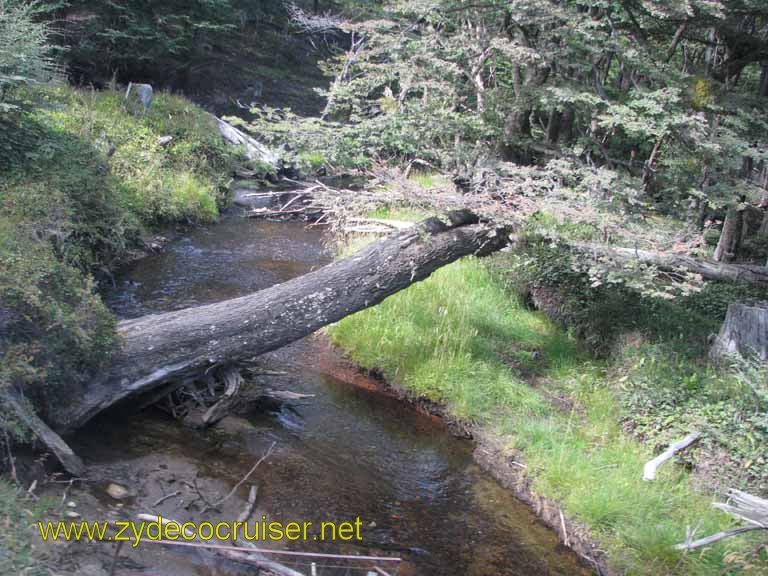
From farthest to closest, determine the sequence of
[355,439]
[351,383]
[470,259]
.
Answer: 1. [470,259]
2. [351,383]
3. [355,439]

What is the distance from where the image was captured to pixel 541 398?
6305 millimetres

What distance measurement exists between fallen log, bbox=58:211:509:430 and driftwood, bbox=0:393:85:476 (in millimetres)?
336

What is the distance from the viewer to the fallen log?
187 inches

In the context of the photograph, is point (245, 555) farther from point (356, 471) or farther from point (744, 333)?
point (744, 333)

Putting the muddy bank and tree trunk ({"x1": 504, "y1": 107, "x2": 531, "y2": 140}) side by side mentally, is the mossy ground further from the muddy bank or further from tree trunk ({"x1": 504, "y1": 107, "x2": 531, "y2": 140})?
tree trunk ({"x1": 504, "y1": 107, "x2": 531, "y2": 140})

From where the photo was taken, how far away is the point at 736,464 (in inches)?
187

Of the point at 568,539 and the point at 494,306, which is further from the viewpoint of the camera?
the point at 494,306

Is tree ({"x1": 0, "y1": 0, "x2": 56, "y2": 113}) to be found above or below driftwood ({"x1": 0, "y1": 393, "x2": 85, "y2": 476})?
above

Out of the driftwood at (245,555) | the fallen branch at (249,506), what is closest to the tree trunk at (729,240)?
the fallen branch at (249,506)

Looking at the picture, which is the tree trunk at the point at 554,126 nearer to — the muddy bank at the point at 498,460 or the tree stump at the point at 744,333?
the tree stump at the point at 744,333

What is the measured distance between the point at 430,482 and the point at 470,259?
13.7 ft

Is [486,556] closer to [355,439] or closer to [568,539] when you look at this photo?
[568,539]

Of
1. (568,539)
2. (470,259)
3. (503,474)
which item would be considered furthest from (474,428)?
(470,259)

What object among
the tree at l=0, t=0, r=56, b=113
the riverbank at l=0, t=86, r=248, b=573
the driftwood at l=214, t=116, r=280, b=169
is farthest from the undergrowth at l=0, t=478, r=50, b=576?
the driftwood at l=214, t=116, r=280, b=169
